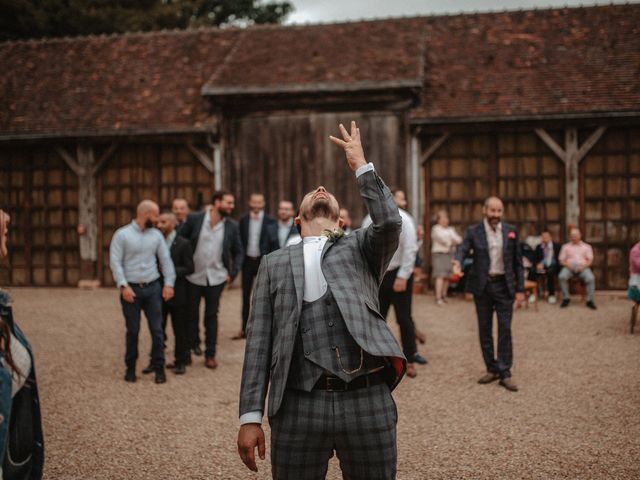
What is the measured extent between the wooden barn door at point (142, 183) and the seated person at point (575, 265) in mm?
8044

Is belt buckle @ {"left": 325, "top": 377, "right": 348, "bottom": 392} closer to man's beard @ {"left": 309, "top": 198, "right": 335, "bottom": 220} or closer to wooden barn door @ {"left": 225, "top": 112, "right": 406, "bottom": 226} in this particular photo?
man's beard @ {"left": 309, "top": 198, "right": 335, "bottom": 220}

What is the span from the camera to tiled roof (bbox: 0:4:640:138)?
14.8 m

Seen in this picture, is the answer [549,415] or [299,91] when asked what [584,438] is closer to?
[549,415]

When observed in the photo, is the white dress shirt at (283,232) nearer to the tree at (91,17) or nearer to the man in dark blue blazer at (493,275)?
the man in dark blue blazer at (493,275)

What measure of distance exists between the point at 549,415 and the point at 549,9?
45.4 feet

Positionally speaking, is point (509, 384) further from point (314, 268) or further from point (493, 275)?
point (314, 268)

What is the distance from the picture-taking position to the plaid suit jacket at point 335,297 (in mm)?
2912

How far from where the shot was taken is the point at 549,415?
6055mm

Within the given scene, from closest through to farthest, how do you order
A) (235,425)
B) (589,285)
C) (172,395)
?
1. (235,425)
2. (172,395)
3. (589,285)

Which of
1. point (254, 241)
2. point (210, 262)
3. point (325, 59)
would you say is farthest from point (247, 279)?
point (325, 59)

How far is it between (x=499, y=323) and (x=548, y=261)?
7113 mm

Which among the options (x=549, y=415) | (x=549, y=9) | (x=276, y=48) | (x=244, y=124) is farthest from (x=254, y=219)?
(x=549, y=9)

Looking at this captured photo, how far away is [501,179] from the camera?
1524 cm

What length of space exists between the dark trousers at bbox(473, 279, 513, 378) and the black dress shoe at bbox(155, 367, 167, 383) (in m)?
3.41
